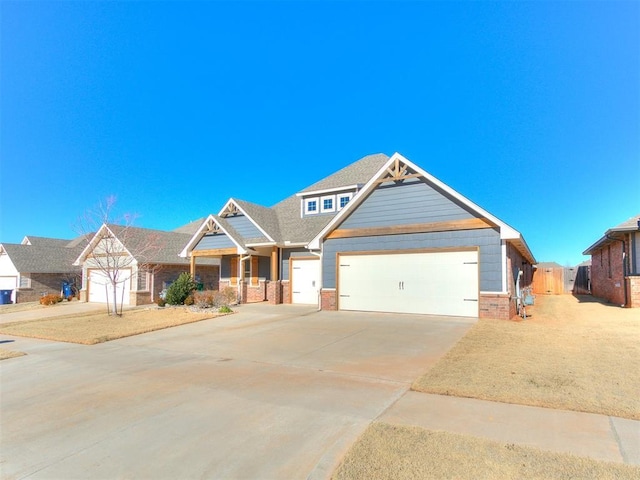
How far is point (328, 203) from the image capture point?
21.0 m

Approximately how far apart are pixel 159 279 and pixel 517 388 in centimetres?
2365

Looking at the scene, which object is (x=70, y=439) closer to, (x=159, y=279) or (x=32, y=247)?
(x=159, y=279)

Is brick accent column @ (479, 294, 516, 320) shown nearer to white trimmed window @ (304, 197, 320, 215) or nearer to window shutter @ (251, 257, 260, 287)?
white trimmed window @ (304, 197, 320, 215)

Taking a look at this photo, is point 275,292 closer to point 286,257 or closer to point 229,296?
point 286,257

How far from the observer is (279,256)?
2019 cm

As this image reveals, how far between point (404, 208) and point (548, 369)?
905 centimetres

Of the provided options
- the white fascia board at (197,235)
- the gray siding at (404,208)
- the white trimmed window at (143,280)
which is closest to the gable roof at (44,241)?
the white trimmed window at (143,280)

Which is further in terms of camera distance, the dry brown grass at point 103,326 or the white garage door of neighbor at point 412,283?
the white garage door of neighbor at point 412,283

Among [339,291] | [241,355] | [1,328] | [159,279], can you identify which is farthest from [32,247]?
[241,355]

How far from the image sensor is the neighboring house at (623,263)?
14805mm

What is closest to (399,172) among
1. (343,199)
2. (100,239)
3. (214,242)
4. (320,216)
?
(343,199)

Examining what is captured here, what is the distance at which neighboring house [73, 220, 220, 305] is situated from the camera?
2289cm

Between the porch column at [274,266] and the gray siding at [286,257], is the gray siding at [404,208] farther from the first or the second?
the porch column at [274,266]

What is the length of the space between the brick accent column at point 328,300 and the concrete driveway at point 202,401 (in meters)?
5.26
